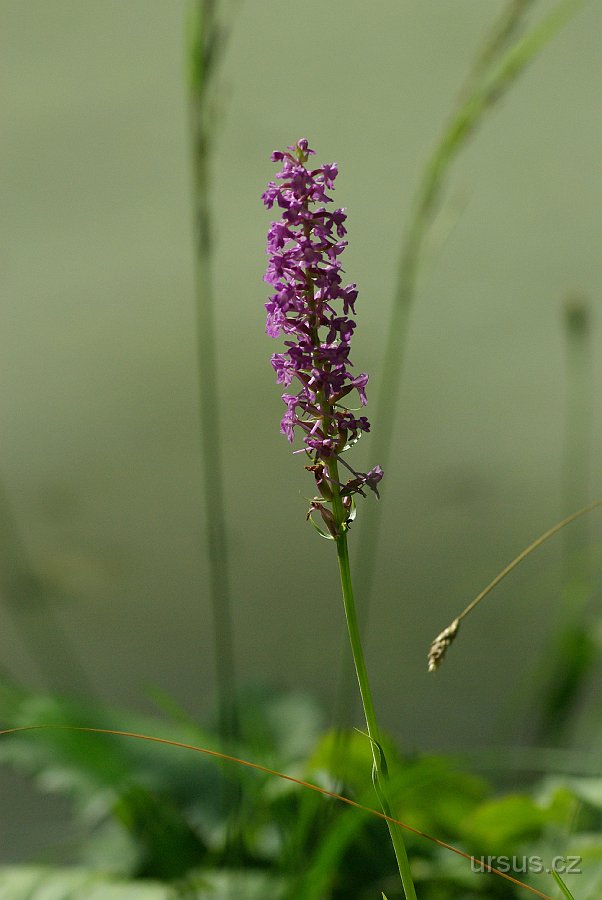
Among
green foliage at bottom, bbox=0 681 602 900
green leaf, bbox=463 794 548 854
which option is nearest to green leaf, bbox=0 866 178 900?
green foliage at bottom, bbox=0 681 602 900

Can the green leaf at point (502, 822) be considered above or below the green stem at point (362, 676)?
below

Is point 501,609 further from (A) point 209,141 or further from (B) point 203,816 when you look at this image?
(A) point 209,141

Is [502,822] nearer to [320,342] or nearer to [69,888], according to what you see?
[69,888]

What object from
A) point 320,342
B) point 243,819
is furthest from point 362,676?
point 243,819

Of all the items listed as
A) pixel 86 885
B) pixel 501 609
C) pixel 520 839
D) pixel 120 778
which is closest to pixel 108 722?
pixel 120 778

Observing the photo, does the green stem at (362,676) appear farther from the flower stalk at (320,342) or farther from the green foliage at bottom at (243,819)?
the green foliage at bottom at (243,819)

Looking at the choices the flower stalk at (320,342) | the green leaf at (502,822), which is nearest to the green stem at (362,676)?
the flower stalk at (320,342)

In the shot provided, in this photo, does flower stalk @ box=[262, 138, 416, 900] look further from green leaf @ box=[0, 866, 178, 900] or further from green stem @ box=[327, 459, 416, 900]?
green leaf @ box=[0, 866, 178, 900]
